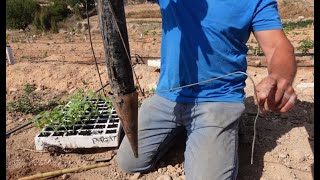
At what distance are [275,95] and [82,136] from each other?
176cm

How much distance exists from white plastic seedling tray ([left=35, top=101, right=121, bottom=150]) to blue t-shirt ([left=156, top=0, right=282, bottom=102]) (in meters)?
0.70

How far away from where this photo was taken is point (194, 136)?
281cm

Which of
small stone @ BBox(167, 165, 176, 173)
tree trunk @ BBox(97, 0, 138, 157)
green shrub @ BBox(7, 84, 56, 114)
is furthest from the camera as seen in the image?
green shrub @ BBox(7, 84, 56, 114)

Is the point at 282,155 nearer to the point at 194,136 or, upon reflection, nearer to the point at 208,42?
the point at 194,136

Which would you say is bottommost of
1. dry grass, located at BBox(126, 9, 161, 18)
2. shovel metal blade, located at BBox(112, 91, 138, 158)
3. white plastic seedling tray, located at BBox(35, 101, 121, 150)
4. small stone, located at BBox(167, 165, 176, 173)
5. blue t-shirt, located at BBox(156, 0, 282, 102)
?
small stone, located at BBox(167, 165, 176, 173)

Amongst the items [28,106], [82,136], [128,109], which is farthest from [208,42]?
[28,106]

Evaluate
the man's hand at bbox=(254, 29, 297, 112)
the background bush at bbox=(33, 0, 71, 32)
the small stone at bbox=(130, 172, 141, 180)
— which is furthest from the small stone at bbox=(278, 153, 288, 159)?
the background bush at bbox=(33, 0, 71, 32)

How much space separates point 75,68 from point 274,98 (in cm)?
411

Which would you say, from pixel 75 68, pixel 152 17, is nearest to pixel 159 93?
pixel 75 68

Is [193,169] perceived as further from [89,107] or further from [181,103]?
[89,107]

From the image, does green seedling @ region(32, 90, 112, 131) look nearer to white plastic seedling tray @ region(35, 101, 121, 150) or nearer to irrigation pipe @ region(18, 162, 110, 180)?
white plastic seedling tray @ region(35, 101, 121, 150)

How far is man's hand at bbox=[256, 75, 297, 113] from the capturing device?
2.25 m

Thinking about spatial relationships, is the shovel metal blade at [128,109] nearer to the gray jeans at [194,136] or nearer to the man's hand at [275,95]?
the gray jeans at [194,136]

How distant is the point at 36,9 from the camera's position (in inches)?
1022
